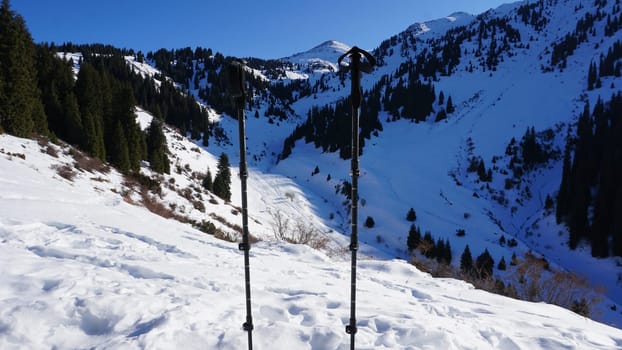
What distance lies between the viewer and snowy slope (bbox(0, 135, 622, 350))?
4.14 m

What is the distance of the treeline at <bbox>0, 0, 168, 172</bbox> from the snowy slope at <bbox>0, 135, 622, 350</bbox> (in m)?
20.6

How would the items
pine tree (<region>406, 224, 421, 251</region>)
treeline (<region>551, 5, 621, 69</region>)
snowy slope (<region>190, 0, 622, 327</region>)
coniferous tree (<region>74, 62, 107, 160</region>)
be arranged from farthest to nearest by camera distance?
treeline (<region>551, 5, 621, 69</region>)
snowy slope (<region>190, 0, 622, 327</region>)
pine tree (<region>406, 224, 421, 251</region>)
coniferous tree (<region>74, 62, 107, 160</region>)

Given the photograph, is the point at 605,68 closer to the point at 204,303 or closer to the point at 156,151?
the point at 156,151

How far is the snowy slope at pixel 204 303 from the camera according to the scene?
4141 mm

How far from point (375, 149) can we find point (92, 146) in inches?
2679

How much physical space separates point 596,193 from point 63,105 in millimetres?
80968

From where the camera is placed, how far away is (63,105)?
32406 mm

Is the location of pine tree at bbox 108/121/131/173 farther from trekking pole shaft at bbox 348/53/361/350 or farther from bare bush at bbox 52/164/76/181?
trekking pole shaft at bbox 348/53/361/350

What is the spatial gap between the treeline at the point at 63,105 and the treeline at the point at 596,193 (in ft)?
211

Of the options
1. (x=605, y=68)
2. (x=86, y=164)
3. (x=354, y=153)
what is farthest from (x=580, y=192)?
(x=605, y=68)

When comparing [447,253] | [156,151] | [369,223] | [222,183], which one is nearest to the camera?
[447,253]

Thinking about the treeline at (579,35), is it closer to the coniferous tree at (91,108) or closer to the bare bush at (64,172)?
the coniferous tree at (91,108)

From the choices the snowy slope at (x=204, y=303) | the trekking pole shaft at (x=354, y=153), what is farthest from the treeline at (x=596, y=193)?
the trekking pole shaft at (x=354, y=153)

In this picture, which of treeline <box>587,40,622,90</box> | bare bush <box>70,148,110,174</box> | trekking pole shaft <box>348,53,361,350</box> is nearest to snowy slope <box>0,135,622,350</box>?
trekking pole shaft <box>348,53,361,350</box>
